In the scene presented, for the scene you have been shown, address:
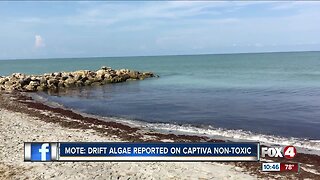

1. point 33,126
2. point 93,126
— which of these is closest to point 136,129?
point 93,126

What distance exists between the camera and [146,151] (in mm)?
12391

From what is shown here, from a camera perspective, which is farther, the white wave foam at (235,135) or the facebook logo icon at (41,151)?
the white wave foam at (235,135)

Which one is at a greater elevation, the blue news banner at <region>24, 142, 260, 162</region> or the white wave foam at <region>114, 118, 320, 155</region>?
the blue news banner at <region>24, 142, 260, 162</region>

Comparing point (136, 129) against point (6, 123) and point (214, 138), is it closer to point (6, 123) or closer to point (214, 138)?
point (214, 138)

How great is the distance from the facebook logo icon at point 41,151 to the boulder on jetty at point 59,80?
45.8 metres

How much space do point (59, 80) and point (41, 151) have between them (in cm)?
5499

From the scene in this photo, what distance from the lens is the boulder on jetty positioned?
2281 inches

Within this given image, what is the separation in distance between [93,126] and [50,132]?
14.5ft

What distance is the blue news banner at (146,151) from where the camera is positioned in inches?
466

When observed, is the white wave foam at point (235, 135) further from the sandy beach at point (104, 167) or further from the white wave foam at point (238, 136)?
the sandy beach at point (104, 167)
